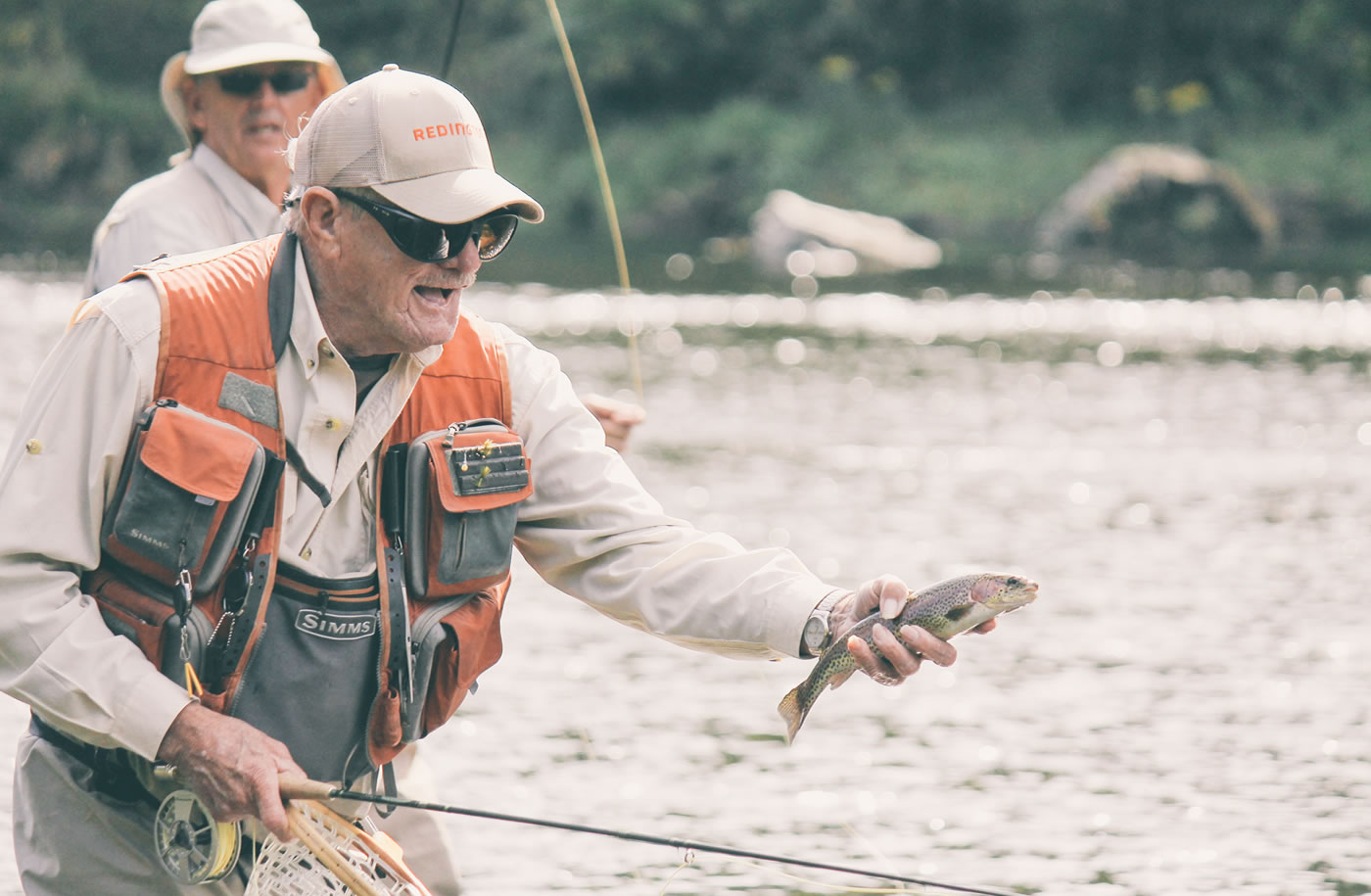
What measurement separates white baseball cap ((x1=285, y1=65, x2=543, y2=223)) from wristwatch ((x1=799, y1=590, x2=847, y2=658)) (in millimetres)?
721

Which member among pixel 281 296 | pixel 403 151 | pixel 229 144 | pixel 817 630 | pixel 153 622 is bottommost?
pixel 153 622

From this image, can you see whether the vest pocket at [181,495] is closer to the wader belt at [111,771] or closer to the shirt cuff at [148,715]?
the shirt cuff at [148,715]

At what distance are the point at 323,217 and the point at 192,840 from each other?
2.86ft

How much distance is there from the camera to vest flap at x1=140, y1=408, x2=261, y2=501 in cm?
276

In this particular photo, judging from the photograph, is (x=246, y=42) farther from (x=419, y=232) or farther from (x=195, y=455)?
(x=195, y=455)

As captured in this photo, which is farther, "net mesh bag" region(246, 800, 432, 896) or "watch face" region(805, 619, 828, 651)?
"watch face" region(805, 619, 828, 651)

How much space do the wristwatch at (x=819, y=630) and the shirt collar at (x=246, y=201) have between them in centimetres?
184

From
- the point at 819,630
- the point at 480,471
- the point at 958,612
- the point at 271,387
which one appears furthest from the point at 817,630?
the point at 271,387

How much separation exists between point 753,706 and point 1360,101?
35.5 meters

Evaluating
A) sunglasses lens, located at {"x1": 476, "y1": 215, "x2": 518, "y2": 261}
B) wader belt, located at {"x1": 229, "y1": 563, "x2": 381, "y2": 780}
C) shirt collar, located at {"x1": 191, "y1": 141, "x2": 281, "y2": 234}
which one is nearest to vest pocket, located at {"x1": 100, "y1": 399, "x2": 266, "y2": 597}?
wader belt, located at {"x1": 229, "y1": 563, "x2": 381, "y2": 780}

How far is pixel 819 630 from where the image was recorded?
3.06m

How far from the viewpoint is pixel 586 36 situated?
47969 mm

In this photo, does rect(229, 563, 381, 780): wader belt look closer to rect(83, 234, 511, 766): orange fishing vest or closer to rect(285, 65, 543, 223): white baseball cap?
rect(83, 234, 511, 766): orange fishing vest

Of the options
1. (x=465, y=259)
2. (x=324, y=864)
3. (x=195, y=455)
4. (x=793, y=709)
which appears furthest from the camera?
(x=793, y=709)
